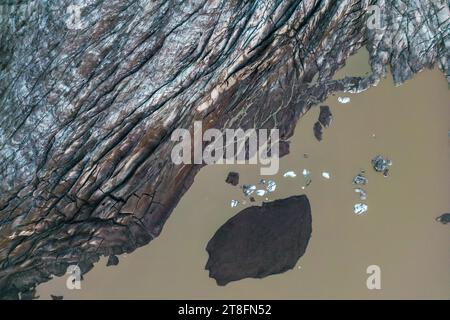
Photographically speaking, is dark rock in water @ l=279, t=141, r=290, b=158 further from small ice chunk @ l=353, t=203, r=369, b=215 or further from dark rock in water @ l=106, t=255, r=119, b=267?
dark rock in water @ l=106, t=255, r=119, b=267

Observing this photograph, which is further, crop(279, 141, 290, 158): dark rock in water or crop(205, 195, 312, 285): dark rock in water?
crop(279, 141, 290, 158): dark rock in water

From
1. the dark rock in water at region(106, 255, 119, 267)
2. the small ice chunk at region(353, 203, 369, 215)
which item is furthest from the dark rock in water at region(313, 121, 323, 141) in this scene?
the dark rock in water at region(106, 255, 119, 267)

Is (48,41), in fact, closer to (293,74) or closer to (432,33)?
(293,74)

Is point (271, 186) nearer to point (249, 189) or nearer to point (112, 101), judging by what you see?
point (249, 189)

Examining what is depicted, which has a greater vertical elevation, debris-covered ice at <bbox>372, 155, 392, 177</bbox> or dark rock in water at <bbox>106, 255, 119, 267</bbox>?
debris-covered ice at <bbox>372, 155, 392, 177</bbox>

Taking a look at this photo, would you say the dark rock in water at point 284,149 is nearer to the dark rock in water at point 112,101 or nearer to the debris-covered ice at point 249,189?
the dark rock in water at point 112,101

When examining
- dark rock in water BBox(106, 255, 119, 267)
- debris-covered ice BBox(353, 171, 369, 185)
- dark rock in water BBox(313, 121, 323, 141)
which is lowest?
dark rock in water BBox(106, 255, 119, 267)
